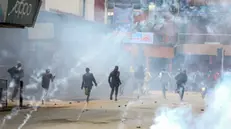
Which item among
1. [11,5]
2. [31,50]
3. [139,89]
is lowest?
[139,89]

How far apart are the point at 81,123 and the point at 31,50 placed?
1244cm

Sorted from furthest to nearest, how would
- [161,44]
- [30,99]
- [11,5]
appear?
[161,44] → [30,99] → [11,5]

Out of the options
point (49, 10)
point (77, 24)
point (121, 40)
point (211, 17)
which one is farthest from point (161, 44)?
point (49, 10)

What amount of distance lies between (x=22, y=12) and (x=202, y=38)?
36171 millimetres

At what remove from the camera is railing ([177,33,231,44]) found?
46.0 m

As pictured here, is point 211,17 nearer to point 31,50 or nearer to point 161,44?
point 161,44

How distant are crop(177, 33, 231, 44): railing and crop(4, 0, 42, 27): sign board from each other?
110 feet

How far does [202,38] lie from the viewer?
46969 mm

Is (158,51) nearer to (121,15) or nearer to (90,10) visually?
(121,15)

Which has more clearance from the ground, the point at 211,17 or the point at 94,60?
the point at 211,17

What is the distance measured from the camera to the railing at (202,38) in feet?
151

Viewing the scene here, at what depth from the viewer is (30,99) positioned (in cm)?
2033

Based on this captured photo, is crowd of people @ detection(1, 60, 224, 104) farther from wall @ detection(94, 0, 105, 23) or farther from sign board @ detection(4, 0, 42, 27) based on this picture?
wall @ detection(94, 0, 105, 23)

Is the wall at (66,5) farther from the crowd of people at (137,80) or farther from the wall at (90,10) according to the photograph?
the crowd of people at (137,80)
